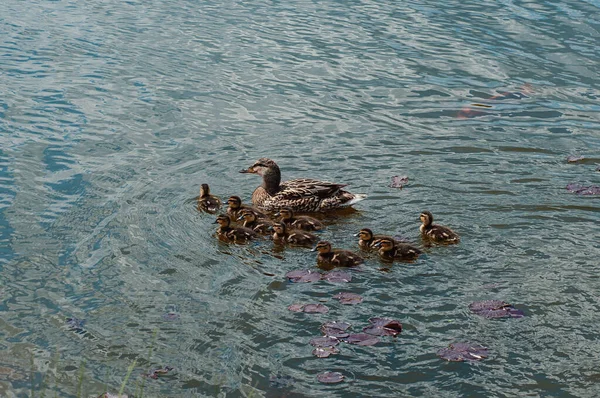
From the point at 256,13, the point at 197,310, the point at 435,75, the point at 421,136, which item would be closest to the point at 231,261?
the point at 197,310

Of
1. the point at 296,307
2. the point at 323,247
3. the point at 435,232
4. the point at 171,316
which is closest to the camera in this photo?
the point at 171,316

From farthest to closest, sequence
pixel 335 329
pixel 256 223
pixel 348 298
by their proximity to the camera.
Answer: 1. pixel 256 223
2. pixel 348 298
3. pixel 335 329

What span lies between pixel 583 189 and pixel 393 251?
267 cm

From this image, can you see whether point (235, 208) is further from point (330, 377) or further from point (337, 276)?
point (330, 377)

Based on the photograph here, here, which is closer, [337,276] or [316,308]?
[316,308]

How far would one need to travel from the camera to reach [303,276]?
7680 mm

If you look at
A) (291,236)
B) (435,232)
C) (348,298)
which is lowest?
(291,236)

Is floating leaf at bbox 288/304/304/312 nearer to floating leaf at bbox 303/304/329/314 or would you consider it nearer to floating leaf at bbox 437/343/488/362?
floating leaf at bbox 303/304/329/314

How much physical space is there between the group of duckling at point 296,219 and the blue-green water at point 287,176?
175 millimetres

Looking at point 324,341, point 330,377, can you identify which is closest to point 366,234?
point 324,341

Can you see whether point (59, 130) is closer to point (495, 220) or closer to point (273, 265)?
point (273, 265)

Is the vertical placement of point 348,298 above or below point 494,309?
below

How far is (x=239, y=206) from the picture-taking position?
9.27 meters

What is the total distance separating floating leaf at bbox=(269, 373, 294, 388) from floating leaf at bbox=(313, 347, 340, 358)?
1.03 feet
